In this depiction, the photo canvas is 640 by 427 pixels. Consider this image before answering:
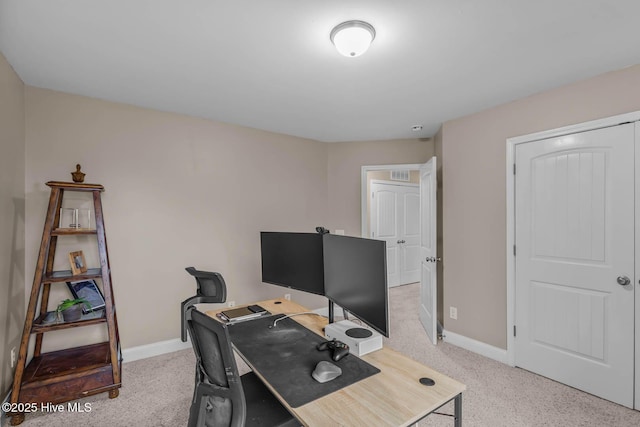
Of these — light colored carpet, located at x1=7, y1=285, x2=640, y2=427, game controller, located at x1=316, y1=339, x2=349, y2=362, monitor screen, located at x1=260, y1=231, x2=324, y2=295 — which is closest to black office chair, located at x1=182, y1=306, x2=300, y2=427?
game controller, located at x1=316, y1=339, x2=349, y2=362

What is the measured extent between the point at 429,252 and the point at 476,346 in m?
1.02

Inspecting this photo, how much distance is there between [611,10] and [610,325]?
2079mm

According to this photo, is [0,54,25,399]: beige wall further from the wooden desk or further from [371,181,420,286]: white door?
[371,181,420,286]: white door

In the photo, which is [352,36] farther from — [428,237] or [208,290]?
[428,237]

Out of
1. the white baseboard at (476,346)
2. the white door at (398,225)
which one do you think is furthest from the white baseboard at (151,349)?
the white door at (398,225)

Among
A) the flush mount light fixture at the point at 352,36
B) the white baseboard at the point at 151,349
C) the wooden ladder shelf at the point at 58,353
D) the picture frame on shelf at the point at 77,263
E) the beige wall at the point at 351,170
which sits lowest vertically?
the white baseboard at the point at 151,349

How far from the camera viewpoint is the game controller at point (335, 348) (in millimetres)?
1366

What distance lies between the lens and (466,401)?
7.25 feet

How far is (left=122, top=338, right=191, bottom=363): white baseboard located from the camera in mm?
2764

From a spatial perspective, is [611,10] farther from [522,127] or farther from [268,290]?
[268,290]

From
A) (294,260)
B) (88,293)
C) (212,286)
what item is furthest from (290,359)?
(88,293)

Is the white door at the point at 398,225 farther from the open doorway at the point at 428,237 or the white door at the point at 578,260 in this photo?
the white door at the point at 578,260

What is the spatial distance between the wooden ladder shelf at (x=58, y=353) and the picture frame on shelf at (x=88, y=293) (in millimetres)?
82

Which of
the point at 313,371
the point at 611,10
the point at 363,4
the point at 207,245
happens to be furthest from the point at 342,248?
the point at 207,245
